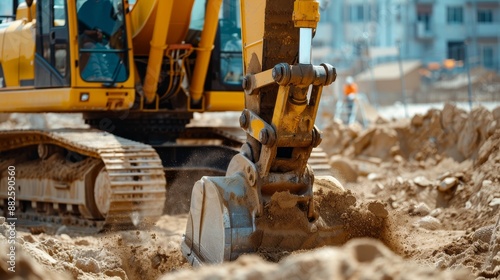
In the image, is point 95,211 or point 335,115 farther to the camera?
point 335,115

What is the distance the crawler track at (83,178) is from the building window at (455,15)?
152 ft

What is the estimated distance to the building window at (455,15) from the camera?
54375 mm

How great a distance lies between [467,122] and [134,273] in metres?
6.73

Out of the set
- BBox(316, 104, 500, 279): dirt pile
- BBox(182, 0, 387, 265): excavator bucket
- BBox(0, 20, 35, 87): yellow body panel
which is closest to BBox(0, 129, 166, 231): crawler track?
BBox(0, 20, 35, 87): yellow body panel

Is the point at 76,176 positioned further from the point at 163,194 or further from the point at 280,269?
the point at 280,269

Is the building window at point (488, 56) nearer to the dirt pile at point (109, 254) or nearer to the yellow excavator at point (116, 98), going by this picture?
the yellow excavator at point (116, 98)

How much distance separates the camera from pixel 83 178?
385 inches

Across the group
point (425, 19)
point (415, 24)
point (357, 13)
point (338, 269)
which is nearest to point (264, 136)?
point (338, 269)

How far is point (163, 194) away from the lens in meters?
8.96

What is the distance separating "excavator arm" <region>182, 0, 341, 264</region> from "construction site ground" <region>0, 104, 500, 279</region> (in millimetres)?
283

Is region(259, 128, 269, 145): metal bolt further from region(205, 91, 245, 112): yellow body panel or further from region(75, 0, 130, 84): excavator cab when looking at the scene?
region(205, 91, 245, 112): yellow body panel

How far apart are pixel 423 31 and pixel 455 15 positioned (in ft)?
7.02

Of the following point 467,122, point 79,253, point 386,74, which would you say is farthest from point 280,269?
point 386,74

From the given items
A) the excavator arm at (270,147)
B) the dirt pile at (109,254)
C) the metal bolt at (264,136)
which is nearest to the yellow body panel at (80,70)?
the dirt pile at (109,254)
